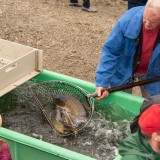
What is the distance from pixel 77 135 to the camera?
337 centimetres

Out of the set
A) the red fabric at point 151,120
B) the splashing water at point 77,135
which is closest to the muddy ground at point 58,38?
the splashing water at point 77,135

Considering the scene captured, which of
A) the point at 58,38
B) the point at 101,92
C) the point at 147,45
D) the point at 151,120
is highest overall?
the point at 151,120

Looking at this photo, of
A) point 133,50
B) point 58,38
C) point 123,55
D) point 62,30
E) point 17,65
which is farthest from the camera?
point 62,30

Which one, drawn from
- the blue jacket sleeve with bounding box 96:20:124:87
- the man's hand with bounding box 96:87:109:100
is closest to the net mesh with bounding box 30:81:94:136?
the man's hand with bounding box 96:87:109:100

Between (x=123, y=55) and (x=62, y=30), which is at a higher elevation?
(x=123, y=55)

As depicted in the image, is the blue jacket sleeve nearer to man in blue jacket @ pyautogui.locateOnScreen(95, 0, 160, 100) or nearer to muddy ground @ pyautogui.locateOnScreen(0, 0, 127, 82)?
man in blue jacket @ pyautogui.locateOnScreen(95, 0, 160, 100)

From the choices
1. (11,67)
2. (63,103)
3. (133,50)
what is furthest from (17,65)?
(133,50)

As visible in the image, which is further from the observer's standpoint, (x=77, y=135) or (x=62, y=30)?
(x=62, y=30)

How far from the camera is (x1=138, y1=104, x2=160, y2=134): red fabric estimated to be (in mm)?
1784

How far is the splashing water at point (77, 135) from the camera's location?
3266mm

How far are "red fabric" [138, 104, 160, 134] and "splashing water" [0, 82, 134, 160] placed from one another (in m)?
1.40

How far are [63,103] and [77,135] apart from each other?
34cm

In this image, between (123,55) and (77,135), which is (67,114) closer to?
(77,135)

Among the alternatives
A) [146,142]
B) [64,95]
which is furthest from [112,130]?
[146,142]
